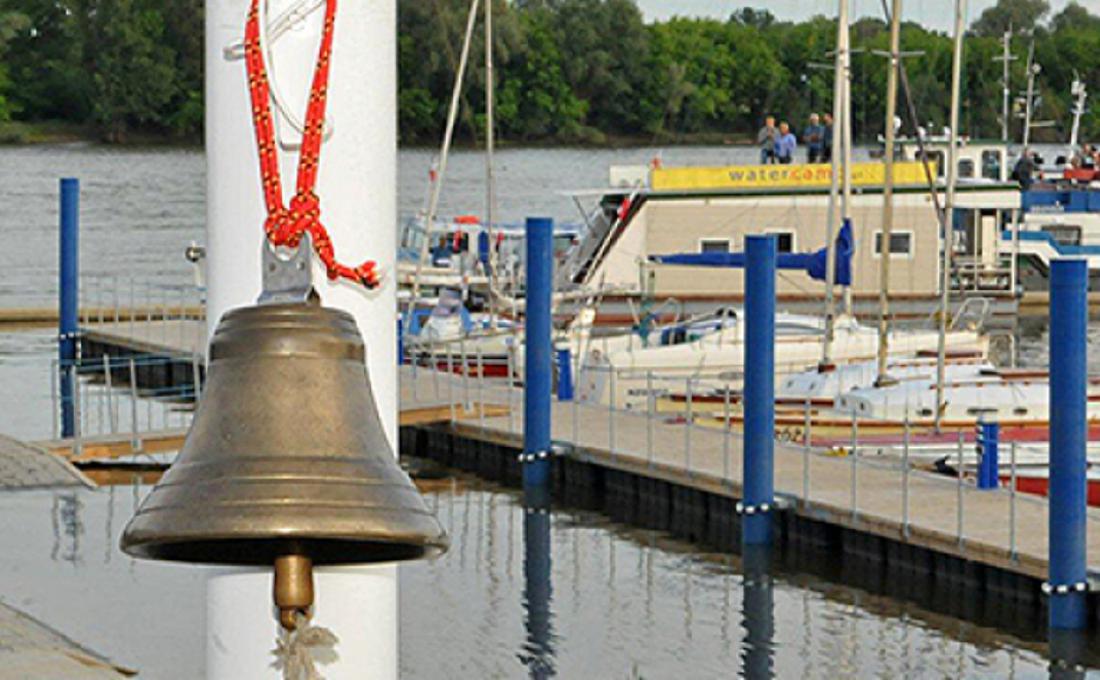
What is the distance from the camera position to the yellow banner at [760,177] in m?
47.4

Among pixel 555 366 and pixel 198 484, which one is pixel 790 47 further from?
pixel 198 484

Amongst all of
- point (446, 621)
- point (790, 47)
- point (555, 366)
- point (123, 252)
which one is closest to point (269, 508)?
point (446, 621)

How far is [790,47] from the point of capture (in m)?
118

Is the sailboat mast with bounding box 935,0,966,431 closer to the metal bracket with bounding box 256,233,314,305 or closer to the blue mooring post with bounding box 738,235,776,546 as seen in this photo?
the blue mooring post with bounding box 738,235,776,546

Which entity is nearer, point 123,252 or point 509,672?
point 509,672

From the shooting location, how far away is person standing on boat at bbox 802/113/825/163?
4984cm

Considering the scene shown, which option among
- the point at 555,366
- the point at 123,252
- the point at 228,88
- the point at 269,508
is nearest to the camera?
the point at 269,508

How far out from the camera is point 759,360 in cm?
2238

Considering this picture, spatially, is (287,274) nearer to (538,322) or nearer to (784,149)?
(538,322)

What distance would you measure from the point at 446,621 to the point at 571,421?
325 inches

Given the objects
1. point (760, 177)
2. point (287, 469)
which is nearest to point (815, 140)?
point (760, 177)

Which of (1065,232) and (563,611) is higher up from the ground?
(1065,232)

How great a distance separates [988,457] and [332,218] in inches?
769

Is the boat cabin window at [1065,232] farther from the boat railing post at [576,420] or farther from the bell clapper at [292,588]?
the bell clapper at [292,588]
